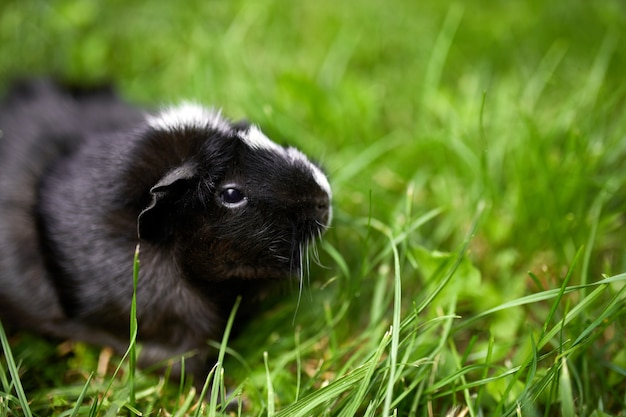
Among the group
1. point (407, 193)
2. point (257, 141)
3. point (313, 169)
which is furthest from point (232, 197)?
point (407, 193)

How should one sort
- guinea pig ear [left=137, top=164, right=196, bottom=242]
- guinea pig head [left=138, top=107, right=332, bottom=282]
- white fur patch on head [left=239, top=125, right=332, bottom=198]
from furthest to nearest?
white fur patch on head [left=239, top=125, right=332, bottom=198]
guinea pig head [left=138, top=107, right=332, bottom=282]
guinea pig ear [left=137, top=164, right=196, bottom=242]

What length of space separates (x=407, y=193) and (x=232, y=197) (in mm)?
1072

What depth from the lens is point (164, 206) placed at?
242cm

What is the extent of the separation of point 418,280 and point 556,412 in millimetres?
976

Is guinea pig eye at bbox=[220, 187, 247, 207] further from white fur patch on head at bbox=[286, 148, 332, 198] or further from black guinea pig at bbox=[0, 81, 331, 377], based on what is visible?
white fur patch on head at bbox=[286, 148, 332, 198]

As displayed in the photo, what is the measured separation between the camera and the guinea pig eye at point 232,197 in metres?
2.48

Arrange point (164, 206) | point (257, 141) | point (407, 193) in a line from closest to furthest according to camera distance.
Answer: point (164, 206) < point (257, 141) < point (407, 193)

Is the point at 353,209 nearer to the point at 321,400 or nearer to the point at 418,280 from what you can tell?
the point at 418,280

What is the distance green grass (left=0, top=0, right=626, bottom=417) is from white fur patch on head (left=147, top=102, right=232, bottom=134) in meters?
0.78

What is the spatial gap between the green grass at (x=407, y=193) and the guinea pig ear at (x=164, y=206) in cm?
57

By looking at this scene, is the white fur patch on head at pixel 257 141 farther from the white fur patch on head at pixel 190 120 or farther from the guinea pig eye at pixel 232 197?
the guinea pig eye at pixel 232 197

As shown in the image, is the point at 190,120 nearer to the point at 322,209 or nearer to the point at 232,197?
the point at 232,197

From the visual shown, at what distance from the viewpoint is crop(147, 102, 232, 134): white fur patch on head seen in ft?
8.60

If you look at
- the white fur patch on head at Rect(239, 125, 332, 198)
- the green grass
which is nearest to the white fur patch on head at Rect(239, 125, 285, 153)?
the white fur patch on head at Rect(239, 125, 332, 198)
